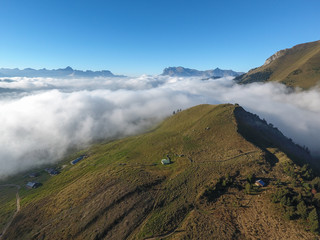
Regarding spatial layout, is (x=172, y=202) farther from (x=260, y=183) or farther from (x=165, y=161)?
(x=260, y=183)

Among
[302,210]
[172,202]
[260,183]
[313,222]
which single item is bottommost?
[172,202]

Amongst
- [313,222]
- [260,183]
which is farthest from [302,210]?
[260,183]

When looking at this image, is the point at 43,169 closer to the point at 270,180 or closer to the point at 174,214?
the point at 174,214

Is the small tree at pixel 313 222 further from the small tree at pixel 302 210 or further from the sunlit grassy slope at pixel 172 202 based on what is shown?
the sunlit grassy slope at pixel 172 202

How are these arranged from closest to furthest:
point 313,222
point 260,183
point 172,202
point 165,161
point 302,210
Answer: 1. point 313,222
2. point 302,210
3. point 172,202
4. point 260,183
5. point 165,161

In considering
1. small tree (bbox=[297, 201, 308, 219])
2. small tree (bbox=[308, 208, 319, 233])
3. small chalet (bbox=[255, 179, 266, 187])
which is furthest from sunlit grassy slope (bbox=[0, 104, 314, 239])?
small tree (bbox=[297, 201, 308, 219])

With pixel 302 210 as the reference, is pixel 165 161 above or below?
below

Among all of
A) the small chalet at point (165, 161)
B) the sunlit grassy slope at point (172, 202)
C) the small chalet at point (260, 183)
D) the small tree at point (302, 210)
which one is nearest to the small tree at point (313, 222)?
the small tree at point (302, 210)

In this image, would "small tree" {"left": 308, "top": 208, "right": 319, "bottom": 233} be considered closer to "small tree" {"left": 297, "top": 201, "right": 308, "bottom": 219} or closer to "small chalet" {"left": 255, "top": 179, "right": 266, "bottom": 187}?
"small tree" {"left": 297, "top": 201, "right": 308, "bottom": 219}
